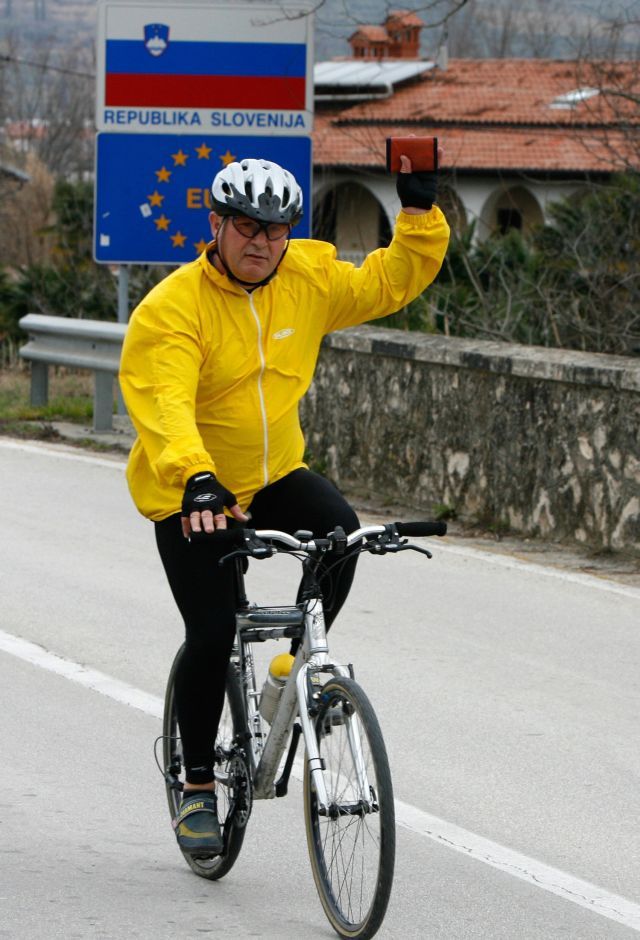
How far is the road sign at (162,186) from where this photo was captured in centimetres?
1451

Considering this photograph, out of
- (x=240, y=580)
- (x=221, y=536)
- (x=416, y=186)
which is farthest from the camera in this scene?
A: (x=416, y=186)

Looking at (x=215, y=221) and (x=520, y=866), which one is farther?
(x=520, y=866)

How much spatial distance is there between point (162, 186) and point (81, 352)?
1.66m

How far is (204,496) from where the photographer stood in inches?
162

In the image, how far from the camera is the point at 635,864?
5.01 meters

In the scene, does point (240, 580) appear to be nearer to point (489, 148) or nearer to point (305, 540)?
point (305, 540)

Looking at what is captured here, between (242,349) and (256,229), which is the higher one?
(256,229)

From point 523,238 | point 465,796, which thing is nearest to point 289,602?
point 465,796

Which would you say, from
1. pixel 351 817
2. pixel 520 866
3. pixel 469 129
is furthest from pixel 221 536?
pixel 469 129

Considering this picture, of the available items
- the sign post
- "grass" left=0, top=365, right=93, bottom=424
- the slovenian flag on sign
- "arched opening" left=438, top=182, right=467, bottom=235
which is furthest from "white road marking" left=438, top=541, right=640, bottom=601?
the slovenian flag on sign

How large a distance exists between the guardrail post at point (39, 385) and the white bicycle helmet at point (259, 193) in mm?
10390

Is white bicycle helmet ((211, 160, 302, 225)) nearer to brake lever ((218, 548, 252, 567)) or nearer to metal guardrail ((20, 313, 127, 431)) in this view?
brake lever ((218, 548, 252, 567))

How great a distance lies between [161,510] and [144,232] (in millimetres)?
10267

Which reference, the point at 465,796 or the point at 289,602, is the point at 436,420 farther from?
the point at 465,796
